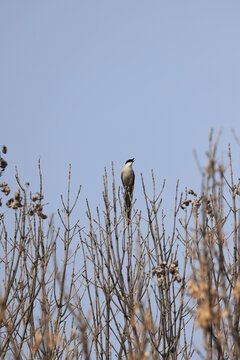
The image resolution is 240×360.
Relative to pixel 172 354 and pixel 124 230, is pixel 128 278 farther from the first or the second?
pixel 172 354

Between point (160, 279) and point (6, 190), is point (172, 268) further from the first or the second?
point (6, 190)

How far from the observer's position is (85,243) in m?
4.95

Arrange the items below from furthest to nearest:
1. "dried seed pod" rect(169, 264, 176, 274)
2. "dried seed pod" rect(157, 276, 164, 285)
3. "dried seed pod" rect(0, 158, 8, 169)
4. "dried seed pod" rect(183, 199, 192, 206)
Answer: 1. "dried seed pod" rect(183, 199, 192, 206)
2. "dried seed pod" rect(157, 276, 164, 285)
3. "dried seed pod" rect(169, 264, 176, 274)
4. "dried seed pod" rect(0, 158, 8, 169)

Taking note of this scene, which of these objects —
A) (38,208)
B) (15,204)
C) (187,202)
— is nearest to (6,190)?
(15,204)

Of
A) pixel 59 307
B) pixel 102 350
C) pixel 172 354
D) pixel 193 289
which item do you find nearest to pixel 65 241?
pixel 59 307

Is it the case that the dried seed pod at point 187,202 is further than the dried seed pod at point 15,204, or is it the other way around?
the dried seed pod at point 187,202

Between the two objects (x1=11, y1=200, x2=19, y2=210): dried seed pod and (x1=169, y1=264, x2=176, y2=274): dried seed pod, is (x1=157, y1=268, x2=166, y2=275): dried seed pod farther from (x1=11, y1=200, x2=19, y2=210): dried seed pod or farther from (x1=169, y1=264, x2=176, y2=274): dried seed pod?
(x1=11, y1=200, x2=19, y2=210): dried seed pod

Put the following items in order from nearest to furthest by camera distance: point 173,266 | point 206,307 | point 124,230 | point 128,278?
point 206,307 < point 173,266 < point 128,278 < point 124,230

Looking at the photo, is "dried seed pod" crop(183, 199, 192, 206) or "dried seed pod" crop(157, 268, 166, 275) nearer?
"dried seed pod" crop(157, 268, 166, 275)

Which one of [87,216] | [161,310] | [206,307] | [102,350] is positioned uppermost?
[87,216]

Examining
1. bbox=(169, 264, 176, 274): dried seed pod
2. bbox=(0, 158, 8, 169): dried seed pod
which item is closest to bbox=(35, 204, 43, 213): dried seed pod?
bbox=(0, 158, 8, 169): dried seed pod

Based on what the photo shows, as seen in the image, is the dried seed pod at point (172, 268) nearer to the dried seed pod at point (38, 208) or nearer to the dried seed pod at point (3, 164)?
the dried seed pod at point (38, 208)

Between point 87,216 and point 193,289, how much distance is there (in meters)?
3.40

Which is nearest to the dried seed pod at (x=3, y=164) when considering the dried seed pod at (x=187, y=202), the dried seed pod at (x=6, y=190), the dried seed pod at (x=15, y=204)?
the dried seed pod at (x=6, y=190)
